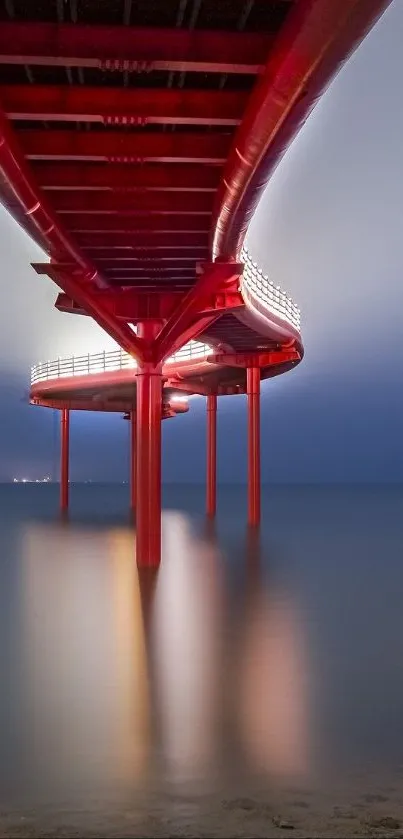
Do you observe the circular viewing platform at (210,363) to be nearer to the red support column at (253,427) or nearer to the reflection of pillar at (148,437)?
the red support column at (253,427)

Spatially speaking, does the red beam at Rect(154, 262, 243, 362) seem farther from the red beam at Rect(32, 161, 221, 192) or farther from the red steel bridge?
the red beam at Rect(32, 161, 221, 192)

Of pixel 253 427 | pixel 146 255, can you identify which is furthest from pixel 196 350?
pixel 146 255

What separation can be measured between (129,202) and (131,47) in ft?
10.6

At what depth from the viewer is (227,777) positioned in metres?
5.50

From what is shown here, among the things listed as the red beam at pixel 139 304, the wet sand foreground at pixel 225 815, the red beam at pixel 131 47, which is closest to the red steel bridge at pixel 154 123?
the red beam at pixel 131 47

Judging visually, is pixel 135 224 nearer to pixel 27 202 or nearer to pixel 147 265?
pixel 27 202

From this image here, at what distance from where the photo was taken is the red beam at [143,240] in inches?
385

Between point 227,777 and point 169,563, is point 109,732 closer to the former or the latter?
point 227,777

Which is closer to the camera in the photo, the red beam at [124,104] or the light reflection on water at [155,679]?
the red beam at [124,104]

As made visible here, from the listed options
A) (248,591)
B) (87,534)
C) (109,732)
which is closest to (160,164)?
(109,732)

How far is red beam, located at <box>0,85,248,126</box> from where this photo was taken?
18.9 feet

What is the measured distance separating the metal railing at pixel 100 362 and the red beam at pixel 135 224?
14.1 meters

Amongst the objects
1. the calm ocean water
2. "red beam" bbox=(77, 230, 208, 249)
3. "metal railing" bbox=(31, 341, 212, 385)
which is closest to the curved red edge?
"red beam" bbox=(77, 230, 208, 249)

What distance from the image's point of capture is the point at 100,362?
90.1ft
